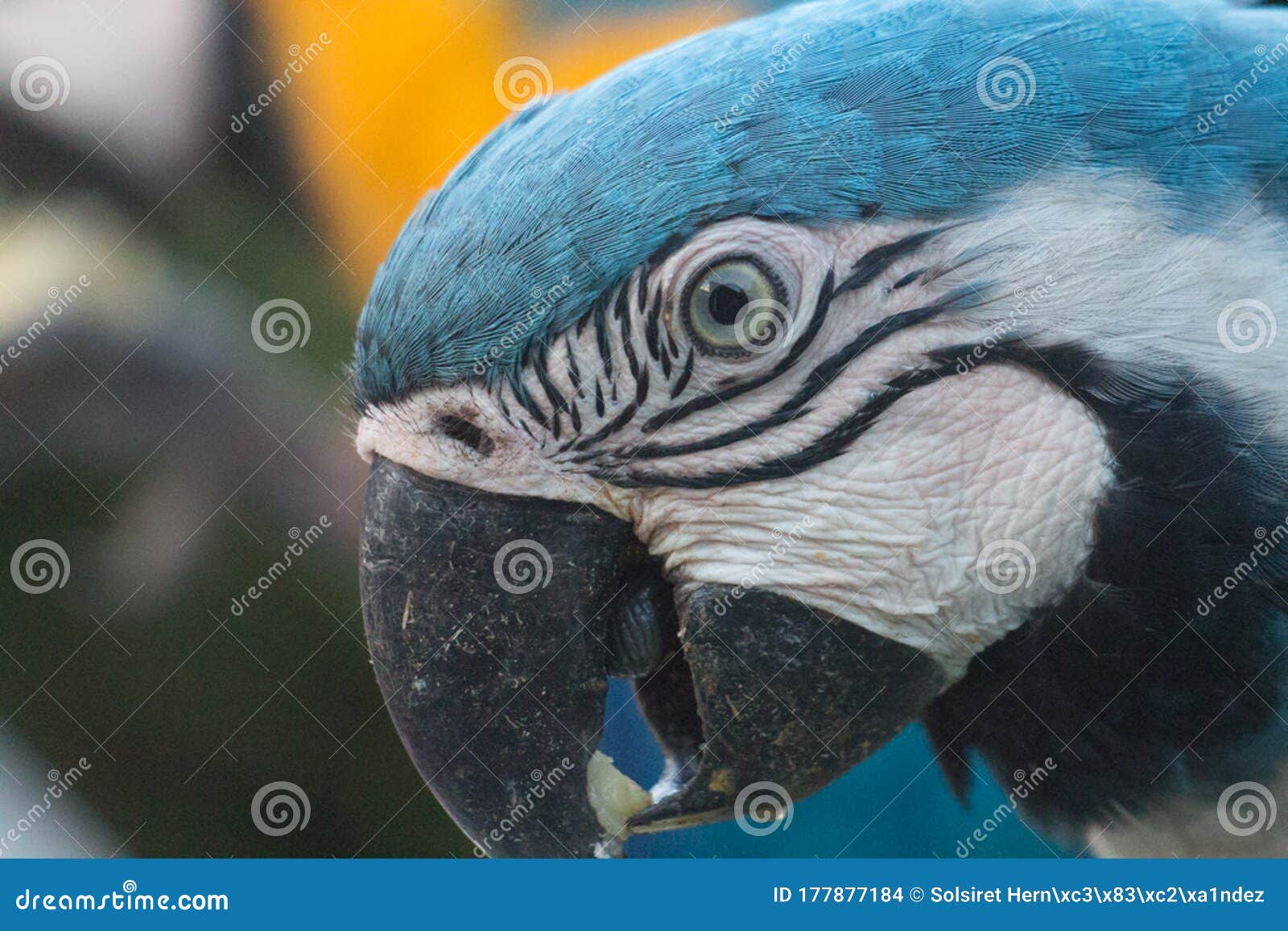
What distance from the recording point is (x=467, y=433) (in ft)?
3.23

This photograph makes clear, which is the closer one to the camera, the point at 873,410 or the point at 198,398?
the point at 873,410

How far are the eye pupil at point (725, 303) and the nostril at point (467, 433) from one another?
233 mm

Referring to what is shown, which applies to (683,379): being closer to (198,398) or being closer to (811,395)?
(811,395)

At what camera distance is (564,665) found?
96cm

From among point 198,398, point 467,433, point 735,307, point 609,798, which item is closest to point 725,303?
point 735,307

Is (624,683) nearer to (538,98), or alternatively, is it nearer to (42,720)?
(538,98)

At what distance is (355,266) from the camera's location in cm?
172

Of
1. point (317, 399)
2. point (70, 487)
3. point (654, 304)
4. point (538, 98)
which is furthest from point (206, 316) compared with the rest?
point (654, 304)

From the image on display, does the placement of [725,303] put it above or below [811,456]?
above

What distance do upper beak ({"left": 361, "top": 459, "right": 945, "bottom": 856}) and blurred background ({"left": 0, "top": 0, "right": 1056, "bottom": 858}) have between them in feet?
2.34

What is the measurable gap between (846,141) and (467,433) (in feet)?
1.39

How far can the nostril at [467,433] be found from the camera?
38.6 inches

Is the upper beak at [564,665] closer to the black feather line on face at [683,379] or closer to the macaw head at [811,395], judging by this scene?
the macaw head at [811,395]

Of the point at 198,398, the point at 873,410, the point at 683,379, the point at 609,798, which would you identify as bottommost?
the point at 609,798
